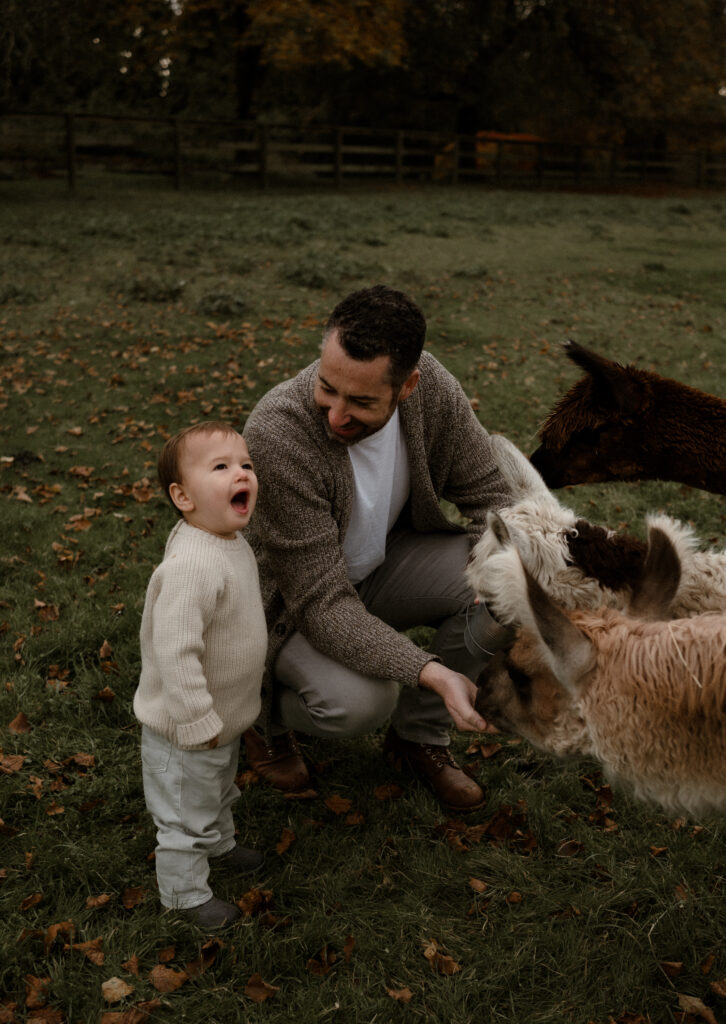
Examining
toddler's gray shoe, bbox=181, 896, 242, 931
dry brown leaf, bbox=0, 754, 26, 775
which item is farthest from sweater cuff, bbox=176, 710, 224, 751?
dry brown leaf, bbox=0, 754, 26, 775

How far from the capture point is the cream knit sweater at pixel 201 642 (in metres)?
2.81

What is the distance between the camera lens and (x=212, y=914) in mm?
3199

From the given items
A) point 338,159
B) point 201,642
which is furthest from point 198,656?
point 338,159

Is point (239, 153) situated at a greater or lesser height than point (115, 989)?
greater

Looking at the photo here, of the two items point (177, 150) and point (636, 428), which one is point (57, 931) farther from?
point (177, 150)

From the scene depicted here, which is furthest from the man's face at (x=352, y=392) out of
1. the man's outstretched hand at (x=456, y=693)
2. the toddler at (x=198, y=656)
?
the man's outstretched hand at (x=456, y=693)

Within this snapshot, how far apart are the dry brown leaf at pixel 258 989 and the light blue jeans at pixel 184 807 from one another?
1.15ft

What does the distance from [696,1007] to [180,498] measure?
248 cm

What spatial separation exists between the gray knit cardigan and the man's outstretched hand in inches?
2.2

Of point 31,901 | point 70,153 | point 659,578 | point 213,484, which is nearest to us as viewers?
point 659,578

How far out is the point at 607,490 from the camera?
6.98 m

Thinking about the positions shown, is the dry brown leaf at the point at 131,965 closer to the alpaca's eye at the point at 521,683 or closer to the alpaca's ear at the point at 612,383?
the alpaca's eye at the point at 521,683

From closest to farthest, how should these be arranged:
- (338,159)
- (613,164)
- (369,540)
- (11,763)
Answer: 1. (369,540)
2. (11,763)
3. (338,159)
4. (613,164)

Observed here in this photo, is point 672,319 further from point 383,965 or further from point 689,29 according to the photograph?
point 689,29
